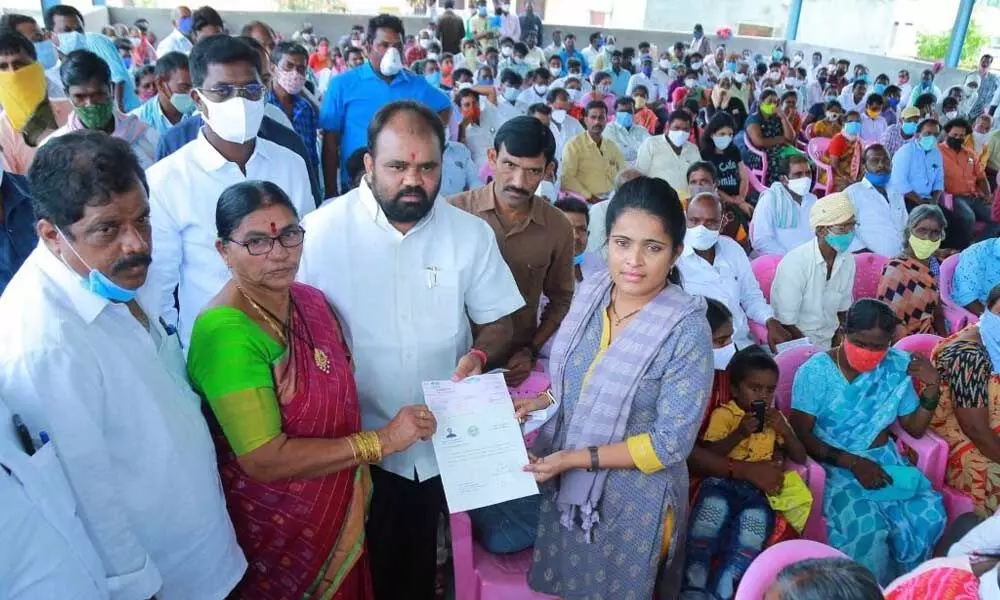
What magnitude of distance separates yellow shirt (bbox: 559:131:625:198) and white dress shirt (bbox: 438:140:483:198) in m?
0.86

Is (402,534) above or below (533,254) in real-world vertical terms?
below

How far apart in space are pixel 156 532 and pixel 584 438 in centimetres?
102

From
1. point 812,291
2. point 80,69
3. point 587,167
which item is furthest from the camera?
point 587,167

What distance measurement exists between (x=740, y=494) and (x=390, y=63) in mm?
3112

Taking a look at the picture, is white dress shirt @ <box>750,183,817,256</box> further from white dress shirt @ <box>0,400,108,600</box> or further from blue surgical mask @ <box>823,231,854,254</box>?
white dress shirt @ <box>0,400,108,600</box>

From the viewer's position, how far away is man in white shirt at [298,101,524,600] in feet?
6.11

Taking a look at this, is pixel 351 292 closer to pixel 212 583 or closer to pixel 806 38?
pixel 212 583

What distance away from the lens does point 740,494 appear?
2371mm

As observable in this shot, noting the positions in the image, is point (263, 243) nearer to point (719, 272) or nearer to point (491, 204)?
point (491, 204)

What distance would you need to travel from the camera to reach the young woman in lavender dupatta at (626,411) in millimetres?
1685

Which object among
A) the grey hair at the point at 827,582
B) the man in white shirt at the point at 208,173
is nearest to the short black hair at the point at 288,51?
the man in white shirt at the point at 208,173

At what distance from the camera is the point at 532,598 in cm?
217

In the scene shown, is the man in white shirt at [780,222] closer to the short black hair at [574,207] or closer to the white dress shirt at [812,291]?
the white dress shirt at [812,291]

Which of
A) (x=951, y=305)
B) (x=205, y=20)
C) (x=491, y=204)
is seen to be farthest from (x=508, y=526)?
(x=205, y=20)
